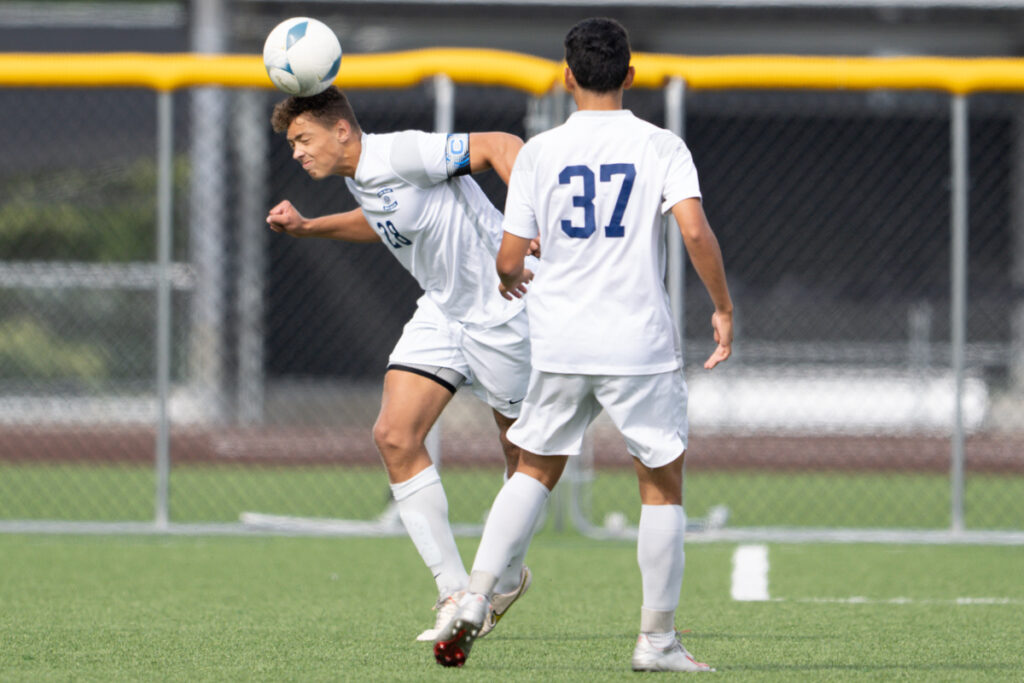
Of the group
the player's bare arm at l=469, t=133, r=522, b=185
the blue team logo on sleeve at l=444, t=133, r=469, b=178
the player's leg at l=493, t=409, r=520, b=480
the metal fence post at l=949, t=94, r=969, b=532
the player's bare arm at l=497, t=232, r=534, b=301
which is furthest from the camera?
the metal fence post at l=949, t=94, r=969, b=532

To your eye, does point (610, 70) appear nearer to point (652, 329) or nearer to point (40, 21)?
point (652, 329)

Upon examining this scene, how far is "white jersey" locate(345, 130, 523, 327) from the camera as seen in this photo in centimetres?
514

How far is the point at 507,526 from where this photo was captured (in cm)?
436

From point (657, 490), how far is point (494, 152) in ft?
4.28

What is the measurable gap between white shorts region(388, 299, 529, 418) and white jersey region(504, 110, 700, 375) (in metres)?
0.89

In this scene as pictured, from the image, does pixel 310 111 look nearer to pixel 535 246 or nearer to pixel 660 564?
pixel 535 246

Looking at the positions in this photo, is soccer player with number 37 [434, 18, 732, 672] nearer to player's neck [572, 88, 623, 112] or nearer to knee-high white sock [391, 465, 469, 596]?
player's neck [572, 88, 623, 112]

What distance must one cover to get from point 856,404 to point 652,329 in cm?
990

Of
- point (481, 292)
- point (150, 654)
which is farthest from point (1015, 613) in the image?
point (150, 654)

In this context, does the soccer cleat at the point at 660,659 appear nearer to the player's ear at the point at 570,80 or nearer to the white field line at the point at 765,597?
the player's ear at the point at 570,80

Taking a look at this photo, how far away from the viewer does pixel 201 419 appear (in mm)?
10727

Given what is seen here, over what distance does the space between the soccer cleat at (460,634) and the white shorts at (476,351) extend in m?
1.13

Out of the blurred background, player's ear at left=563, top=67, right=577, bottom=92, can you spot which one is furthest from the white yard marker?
player's ear at left=563, top=67, right=577, bottom=92

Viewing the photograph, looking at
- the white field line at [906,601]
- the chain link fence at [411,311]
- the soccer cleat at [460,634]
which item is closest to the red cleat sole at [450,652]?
the soccer cleat at [460,634]
